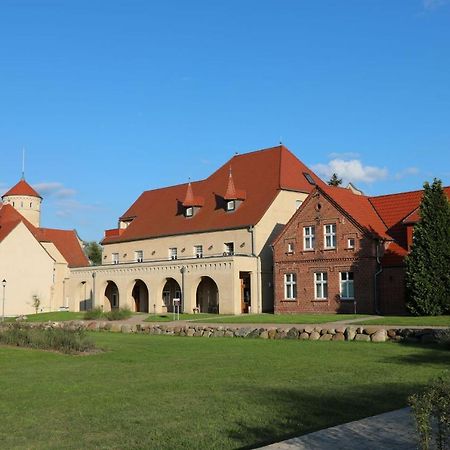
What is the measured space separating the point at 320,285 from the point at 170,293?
649 inches

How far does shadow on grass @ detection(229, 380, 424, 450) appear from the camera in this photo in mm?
8492

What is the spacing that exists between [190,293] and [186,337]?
19459mm

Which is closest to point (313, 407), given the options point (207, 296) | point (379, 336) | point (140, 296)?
point (379, 336)

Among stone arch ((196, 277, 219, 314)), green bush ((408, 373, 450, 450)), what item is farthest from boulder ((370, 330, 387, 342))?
stone arch ((196, 277, 219, 314))

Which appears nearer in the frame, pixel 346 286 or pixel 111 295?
pixel 346 286

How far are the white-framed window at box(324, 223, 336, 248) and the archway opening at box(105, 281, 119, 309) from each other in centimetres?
2482

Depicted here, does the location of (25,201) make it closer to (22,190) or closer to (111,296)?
(22,190)

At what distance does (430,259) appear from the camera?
3303 cm

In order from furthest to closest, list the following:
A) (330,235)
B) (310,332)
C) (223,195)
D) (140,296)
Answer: (140,296)
(223,195)
(330,235)
(310,332)

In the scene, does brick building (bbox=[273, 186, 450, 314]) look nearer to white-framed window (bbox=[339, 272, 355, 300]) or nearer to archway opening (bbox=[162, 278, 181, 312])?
white-framed window (bbox=[339, 272, 355, 300])

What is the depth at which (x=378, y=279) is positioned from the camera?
123 feet

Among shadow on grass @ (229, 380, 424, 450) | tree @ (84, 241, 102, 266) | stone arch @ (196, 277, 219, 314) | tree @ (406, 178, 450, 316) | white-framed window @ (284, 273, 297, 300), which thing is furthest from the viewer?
tree @ (84, 241, 102, 266)

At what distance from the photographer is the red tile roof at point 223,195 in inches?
1909

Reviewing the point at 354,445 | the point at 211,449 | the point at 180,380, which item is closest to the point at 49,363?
the point at 180,380
